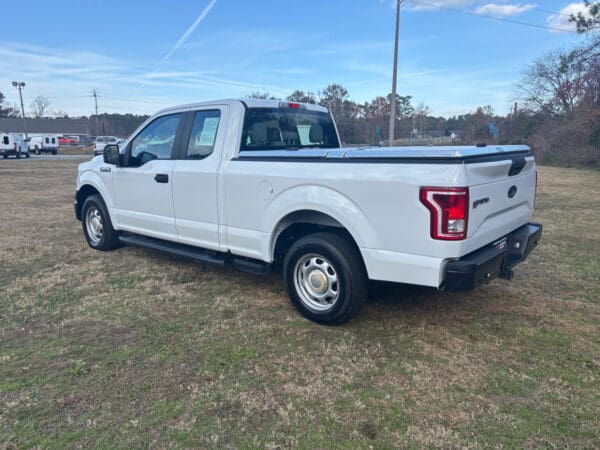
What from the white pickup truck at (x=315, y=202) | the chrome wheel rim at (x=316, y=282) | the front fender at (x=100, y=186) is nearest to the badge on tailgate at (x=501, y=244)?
the white pickup truck at (x=315, y=202)

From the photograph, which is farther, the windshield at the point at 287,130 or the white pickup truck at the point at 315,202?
the windshield at the point at 287,130

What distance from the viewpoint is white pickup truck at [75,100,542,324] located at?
315cm

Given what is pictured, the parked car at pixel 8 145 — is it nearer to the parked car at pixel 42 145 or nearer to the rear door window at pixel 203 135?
the parked car at pixel 42 145

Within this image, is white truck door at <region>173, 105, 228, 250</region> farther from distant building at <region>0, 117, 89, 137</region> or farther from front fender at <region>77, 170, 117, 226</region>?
distant building at <region>0, 117, 89, 137</region>

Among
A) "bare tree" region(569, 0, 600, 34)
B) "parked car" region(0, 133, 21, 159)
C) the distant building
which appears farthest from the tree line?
the distant building

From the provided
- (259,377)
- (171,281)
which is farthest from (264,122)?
(259,377)

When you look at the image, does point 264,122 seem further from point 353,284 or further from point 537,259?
point 537,259

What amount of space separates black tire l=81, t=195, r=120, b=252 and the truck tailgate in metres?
4.79

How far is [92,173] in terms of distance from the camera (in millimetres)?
6195

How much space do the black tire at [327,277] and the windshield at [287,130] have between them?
4.37 feet

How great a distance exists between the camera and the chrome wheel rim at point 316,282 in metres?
3.82

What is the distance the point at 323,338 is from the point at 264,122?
7.67 ft

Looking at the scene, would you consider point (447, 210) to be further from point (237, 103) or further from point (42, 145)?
point (42, 145)

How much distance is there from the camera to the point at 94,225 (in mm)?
6426
